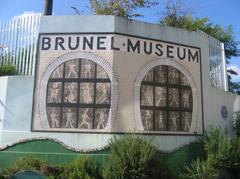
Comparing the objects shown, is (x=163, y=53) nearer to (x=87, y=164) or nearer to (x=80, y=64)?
(x=80, y=64)

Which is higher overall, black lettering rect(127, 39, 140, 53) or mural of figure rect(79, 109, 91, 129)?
black lettering rect(127, 39, 140, 53)

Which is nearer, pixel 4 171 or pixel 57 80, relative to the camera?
pixel 4 171

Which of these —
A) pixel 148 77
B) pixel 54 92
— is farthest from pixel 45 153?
pixel 148 77

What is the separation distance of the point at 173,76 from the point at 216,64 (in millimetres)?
2876

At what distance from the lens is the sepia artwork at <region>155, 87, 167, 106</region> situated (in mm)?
11889

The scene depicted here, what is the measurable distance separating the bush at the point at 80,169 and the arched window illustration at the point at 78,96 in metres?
1.27

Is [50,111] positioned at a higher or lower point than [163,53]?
lower

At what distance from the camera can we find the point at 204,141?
11.7 meters

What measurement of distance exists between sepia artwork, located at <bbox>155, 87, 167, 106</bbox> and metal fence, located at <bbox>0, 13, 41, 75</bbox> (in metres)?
4.12

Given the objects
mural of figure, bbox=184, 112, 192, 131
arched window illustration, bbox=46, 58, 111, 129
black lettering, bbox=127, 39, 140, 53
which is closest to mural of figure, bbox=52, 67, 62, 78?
arched window illustration, bbox=46, 58, 111, 129

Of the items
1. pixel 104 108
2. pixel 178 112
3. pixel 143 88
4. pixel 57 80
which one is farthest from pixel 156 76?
pixel 57 80

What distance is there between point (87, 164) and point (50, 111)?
2.20 meters

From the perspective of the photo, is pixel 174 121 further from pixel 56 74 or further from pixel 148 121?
pixel 56 74

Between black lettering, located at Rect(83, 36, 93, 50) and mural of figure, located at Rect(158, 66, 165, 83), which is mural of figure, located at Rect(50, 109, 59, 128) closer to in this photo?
black lettering, located at Rect(83, 36, 93, 50)
